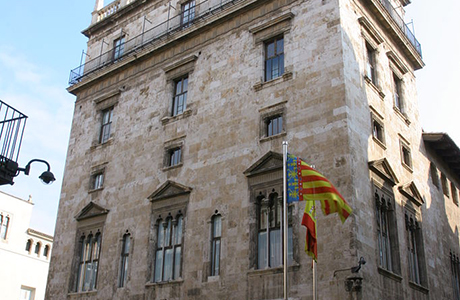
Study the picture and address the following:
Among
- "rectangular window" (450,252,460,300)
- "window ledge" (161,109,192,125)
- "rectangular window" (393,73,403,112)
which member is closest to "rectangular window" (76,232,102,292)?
"window ledge" (161,109,192,125)

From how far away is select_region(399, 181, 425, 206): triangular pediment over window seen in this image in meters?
23.7

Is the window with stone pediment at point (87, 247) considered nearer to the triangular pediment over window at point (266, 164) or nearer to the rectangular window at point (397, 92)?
the triangular pediment over window at point (266, 164)

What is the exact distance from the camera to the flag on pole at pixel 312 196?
1622cm

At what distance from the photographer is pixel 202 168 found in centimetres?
2400

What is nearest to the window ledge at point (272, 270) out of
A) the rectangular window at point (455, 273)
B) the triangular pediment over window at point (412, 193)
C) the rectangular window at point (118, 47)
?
the triangular pediment over window at point (412, 193)

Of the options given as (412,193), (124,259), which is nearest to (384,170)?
(412,193)

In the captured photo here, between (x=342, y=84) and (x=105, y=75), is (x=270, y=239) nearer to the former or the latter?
(x=342, y=84)

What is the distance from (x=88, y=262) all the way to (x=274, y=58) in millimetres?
13694

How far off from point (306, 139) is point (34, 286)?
43.1 m

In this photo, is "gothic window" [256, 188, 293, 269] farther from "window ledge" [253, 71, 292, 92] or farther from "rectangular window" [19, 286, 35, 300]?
"rectangular window" [19, 286, 35, 300]

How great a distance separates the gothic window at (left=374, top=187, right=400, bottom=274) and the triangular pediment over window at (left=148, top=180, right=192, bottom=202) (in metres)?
8.11

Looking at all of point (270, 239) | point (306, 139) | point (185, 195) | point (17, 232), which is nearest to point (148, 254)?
point (185, 195)

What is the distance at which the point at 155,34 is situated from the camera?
2997 cm

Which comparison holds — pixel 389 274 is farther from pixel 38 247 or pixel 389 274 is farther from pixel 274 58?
pixel 38 247
